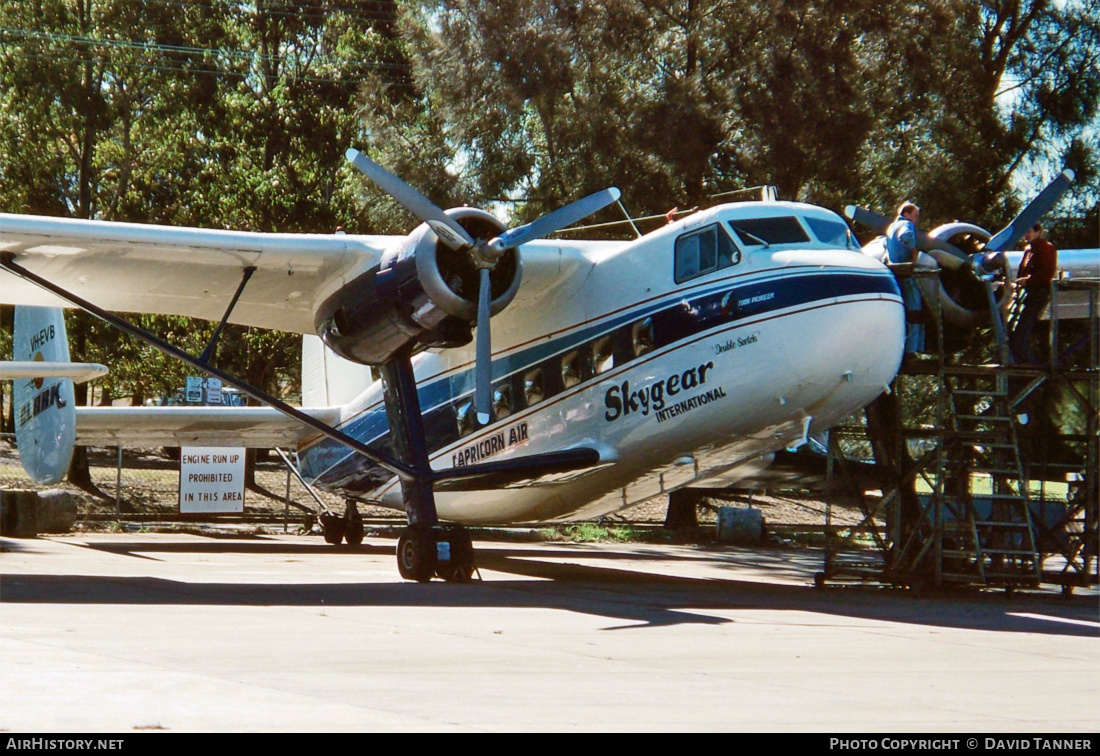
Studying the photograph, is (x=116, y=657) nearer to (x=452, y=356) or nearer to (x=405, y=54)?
(x=452, y=356)

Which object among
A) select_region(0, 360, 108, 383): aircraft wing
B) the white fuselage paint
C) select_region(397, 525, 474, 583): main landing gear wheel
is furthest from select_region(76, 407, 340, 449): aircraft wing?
select_region(397, 525, 474, 583): main landing gear wheel

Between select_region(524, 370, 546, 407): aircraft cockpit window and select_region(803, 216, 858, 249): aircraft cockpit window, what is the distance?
3963 mm

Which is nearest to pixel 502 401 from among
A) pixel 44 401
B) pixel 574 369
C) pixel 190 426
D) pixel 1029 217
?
pixel 574 369

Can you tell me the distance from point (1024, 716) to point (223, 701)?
3.99m

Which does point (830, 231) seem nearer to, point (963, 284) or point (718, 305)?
point (718, 305)

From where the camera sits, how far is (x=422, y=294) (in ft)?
45.1

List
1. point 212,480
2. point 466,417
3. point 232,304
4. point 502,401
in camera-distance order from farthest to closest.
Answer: point 212,480 → point 466,417 → point 502,401 → point 232,304

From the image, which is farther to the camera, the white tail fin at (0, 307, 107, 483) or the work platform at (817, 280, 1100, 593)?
the white tail fin at (0, 307, 107, 483)

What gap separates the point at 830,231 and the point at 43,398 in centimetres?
1336

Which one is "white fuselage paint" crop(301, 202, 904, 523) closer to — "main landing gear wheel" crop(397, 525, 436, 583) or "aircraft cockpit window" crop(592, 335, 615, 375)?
"aircraft cockpit window" crop(592, 335, 615, 375)

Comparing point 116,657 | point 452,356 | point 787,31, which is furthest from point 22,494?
point 787,31

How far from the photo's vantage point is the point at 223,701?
19.8 feet

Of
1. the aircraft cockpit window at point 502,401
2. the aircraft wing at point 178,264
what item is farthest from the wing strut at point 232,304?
the aircraft cockpit window at point 502,401

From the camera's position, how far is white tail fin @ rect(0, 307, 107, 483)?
19.5m
